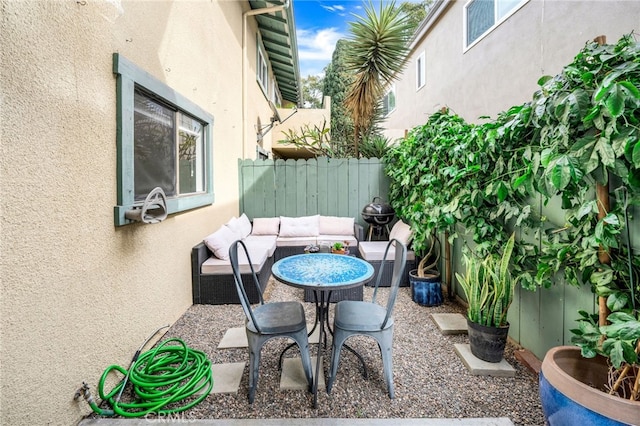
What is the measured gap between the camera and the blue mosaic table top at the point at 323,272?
1.99 m

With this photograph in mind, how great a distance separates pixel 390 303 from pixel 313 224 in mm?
3444

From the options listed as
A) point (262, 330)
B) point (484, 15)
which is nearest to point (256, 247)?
point (262, 330)

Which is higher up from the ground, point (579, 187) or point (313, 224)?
point (579, 187)

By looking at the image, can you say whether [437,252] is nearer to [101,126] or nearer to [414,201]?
[414,201]

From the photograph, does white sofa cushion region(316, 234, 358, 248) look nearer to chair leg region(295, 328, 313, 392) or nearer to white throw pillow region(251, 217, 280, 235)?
white throw pillow region(251, 217, 280, 235)

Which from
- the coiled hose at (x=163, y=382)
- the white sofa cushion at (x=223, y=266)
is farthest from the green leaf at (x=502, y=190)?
the white sofa cushion at (x=223, y=266)

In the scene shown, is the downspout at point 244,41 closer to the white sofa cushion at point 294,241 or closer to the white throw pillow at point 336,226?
the white sofa cushion at point 294,241

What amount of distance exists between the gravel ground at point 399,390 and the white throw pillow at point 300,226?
2468 mm

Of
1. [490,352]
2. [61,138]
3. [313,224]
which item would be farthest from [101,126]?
[313,224]

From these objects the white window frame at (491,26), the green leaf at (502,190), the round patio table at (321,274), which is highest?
the white window frame at (491,26)

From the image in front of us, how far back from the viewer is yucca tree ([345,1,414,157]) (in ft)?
17.8

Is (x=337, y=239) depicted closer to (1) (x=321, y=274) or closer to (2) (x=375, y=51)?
(1) (x=321, y=274)

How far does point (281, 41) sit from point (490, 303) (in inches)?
314

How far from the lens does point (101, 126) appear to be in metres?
1.95
